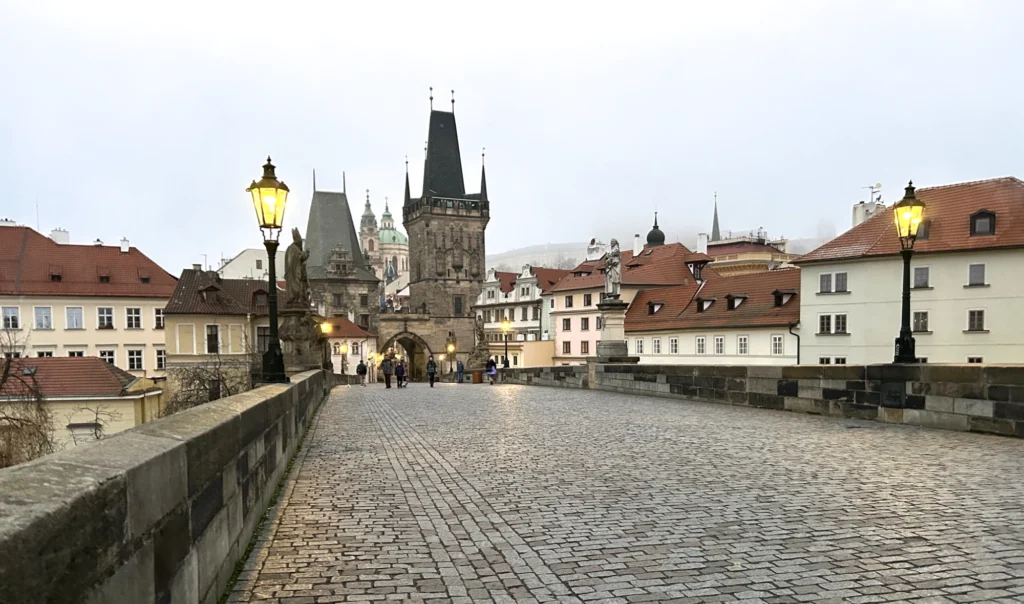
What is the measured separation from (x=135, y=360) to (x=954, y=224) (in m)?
50.5

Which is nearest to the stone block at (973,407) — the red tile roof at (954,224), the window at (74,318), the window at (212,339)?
the red tile roof at (954,224)

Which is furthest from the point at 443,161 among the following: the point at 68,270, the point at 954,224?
the point at 954,224

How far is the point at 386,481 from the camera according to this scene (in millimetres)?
6488

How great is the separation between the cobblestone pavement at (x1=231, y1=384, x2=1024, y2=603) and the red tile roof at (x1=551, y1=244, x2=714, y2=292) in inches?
1583

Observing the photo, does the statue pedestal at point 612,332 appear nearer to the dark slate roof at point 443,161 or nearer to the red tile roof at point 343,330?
the red tile roof at point 343,330

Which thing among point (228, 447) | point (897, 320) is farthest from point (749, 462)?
point (897, 320)

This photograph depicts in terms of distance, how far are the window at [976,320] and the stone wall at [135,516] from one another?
34533mm

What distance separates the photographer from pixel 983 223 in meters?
29.3

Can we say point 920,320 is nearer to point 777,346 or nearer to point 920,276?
point 920,276

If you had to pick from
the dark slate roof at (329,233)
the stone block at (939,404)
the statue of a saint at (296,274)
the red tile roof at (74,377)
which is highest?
the dark slate roof at (329,233)

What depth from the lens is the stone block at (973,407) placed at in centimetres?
863

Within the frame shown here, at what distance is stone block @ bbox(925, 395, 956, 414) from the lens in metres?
9.17

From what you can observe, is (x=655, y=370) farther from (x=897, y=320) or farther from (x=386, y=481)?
(x=897, y=320)

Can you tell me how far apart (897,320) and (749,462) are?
2896 centimetres
